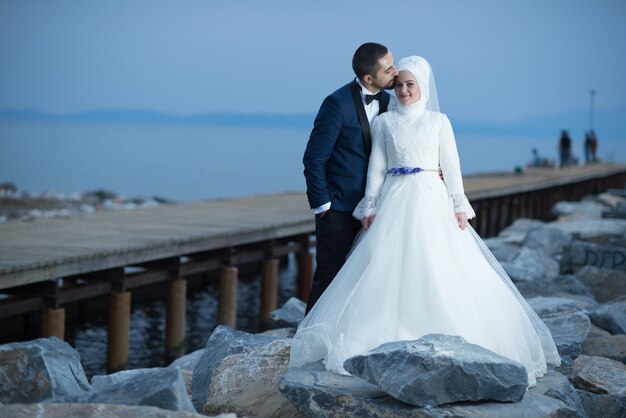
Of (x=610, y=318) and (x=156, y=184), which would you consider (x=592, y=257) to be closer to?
(x=610, y=318)

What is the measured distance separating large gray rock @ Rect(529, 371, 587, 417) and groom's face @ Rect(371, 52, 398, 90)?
5.76 ft

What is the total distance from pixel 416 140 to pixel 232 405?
5.49 ft

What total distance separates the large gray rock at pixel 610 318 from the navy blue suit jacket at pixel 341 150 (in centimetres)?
356

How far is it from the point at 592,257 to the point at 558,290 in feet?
10.3

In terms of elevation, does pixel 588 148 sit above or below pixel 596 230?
above

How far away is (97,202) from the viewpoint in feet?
108

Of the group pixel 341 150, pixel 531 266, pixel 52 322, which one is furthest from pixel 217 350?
pixel 531 266

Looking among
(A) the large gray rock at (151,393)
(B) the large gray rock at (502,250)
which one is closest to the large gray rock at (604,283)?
(B) the large gray rock at (502,250)

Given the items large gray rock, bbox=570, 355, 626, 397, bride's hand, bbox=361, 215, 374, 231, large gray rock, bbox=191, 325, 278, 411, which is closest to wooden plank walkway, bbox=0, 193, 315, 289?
large gray rock, bbox=191, 325, 278, 411

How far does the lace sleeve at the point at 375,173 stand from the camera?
18.0 ft

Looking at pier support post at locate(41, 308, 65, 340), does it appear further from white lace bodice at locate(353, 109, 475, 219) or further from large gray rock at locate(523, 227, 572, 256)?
large gray rock at locate(523, 227, 572, 256)

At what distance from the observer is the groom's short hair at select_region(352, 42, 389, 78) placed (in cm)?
545

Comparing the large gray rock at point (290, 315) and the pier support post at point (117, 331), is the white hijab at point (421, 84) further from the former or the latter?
the pier support post at point (117, 331)

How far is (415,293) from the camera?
5.09 m
